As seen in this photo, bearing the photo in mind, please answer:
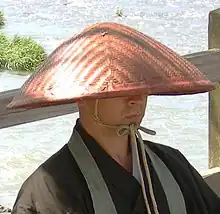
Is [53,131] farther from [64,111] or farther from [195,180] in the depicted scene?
[195,180]

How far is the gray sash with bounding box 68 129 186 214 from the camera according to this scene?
5.66ft

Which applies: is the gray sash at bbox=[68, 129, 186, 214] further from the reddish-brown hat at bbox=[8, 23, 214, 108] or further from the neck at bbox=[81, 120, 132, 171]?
the reddish-brown hat at bbox=[8, 23, 214, 108]

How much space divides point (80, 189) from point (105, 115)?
0.17 meters

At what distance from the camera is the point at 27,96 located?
67.6 inches

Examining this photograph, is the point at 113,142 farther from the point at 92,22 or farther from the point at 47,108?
A: the point at 92,22

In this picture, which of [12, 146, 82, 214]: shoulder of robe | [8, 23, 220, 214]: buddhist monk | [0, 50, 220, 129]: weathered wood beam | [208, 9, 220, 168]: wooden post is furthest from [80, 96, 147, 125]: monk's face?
[208, 9, 220, 168]: wooden post

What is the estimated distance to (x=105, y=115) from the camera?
Result: 173cm

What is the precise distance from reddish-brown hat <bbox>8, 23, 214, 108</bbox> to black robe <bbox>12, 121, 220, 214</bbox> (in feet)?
0.51

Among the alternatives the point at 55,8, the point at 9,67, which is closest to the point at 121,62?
the point at 9,67

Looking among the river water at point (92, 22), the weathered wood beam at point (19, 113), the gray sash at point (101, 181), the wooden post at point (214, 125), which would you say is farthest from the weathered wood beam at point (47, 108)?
the river water at point (92, 22)

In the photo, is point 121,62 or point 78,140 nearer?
point 121,62

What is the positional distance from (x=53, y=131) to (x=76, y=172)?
11.2 ft

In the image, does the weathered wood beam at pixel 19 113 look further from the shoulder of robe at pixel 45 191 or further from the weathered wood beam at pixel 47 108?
the shoulder of robe at pixel 45 191

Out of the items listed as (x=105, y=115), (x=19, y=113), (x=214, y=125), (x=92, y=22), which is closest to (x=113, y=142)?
(x=105, y=115)
